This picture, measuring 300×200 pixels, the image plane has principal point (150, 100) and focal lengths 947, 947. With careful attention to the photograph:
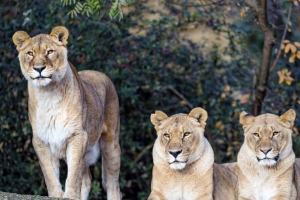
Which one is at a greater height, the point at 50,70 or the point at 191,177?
the point at 50,70

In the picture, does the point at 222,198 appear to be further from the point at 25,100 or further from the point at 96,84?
the point at 25,100

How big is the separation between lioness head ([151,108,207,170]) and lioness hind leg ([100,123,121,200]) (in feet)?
3.31

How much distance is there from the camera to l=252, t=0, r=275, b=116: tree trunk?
9.25 metres

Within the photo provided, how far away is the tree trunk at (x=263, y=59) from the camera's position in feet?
30.3

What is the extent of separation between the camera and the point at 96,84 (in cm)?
802

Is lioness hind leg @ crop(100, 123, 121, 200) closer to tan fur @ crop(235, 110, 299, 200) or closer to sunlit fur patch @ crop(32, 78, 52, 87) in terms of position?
sunlit fur patch @ crop(32, 78, 52, 87)

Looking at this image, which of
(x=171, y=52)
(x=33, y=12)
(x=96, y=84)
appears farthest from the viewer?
(x=171, y=52)

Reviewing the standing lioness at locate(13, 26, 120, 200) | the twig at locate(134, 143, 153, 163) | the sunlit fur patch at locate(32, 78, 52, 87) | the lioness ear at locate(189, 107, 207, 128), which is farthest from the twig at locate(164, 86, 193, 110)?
the sunlit fur patch at locate(32, 78, 52, 87)

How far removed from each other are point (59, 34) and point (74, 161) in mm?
975

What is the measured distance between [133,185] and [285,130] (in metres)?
4.08

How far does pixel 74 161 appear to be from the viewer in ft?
23.6

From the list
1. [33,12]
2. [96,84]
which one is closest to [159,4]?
[33,12]

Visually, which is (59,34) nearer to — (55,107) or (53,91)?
(53,91)

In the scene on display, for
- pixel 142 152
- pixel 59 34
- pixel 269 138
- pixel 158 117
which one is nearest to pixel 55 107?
pixel 59 34
